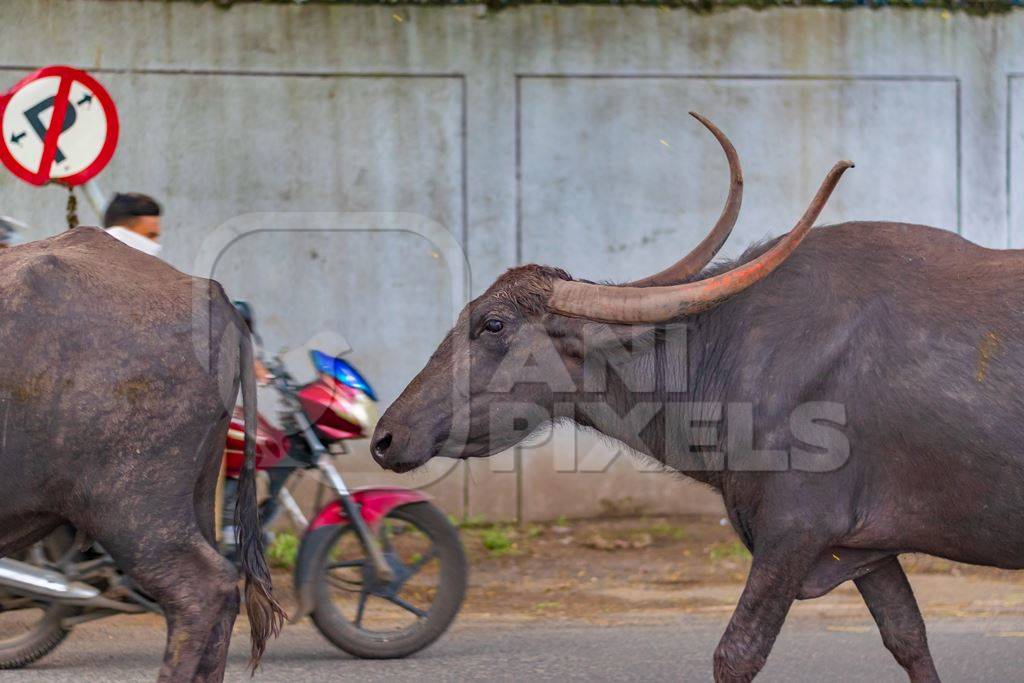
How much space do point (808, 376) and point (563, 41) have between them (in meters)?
4.61

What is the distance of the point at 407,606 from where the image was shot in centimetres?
607

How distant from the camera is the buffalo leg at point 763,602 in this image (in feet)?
14.5

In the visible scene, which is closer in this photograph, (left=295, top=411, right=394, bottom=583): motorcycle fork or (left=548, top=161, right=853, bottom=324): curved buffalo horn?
(left=548, top=161, right=853, bottom=324): curved buffalo horn

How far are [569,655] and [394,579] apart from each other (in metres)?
0.82

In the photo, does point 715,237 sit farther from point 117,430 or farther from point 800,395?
point 117,430

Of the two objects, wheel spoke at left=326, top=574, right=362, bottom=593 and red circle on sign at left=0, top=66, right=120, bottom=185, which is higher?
red circle on sign at left=0, top=66, right=120, bottom=185

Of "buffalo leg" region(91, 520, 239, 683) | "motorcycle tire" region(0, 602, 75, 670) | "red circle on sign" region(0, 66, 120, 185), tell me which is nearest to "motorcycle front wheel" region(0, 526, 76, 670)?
"motorcycle tire" region(0, 602, 75, 670)

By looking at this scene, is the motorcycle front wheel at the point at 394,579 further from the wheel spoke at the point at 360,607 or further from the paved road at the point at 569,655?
the paved road at the point at 569,655

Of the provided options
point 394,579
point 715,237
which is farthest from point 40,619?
point 715,237

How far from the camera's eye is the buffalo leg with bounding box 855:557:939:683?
477 centimetres

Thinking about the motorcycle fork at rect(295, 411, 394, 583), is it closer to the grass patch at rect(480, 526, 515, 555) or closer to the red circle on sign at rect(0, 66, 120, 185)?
the red circle on sign at rect(0, 66, 120, 185)

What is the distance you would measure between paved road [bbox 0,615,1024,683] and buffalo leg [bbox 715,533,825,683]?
3.75ft

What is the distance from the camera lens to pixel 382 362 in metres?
8.62

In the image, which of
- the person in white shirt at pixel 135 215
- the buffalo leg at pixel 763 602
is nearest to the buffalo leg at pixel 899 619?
the buffalo leg at pixel 763 602
